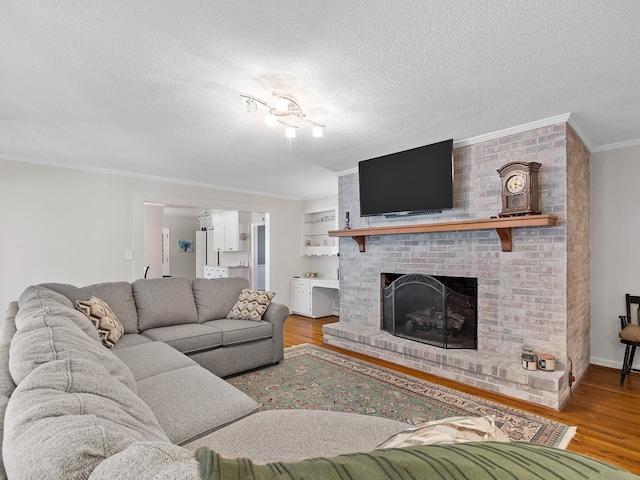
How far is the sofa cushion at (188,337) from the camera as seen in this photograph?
2.95m

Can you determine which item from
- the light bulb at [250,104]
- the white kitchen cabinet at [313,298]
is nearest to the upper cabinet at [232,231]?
the white kitchen cabinet at [313,298]

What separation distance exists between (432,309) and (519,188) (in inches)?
61.1

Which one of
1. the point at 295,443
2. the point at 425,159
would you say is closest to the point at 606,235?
the point at 425,159

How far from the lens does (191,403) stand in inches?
66.3

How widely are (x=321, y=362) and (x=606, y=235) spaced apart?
3.39 metres

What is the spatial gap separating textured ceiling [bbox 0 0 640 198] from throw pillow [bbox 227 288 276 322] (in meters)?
1.69

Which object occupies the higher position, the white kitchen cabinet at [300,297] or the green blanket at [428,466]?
the green blanket at [428,466]

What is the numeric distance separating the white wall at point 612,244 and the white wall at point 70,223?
211 inches

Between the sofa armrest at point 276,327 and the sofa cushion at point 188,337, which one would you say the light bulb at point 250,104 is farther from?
the sofa armrest at point 276,327

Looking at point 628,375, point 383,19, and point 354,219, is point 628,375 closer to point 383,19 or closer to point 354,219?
point 354,219

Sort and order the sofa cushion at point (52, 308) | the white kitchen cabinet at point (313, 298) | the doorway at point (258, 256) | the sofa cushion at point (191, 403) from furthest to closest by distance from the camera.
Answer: the doorway at point (258, 256), the white kitchen cabinet at point (313, 298), the sofa cushion at point (52, 308), the sofa cushion at point (191, 403)

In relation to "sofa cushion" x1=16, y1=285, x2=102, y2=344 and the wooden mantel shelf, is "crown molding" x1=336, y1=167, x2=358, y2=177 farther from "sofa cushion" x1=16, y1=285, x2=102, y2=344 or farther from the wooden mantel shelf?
"sofa cushion" x1=16, y1=285, x2=102, y2=344

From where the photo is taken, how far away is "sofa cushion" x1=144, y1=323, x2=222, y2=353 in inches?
116

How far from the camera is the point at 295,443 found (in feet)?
4.23
